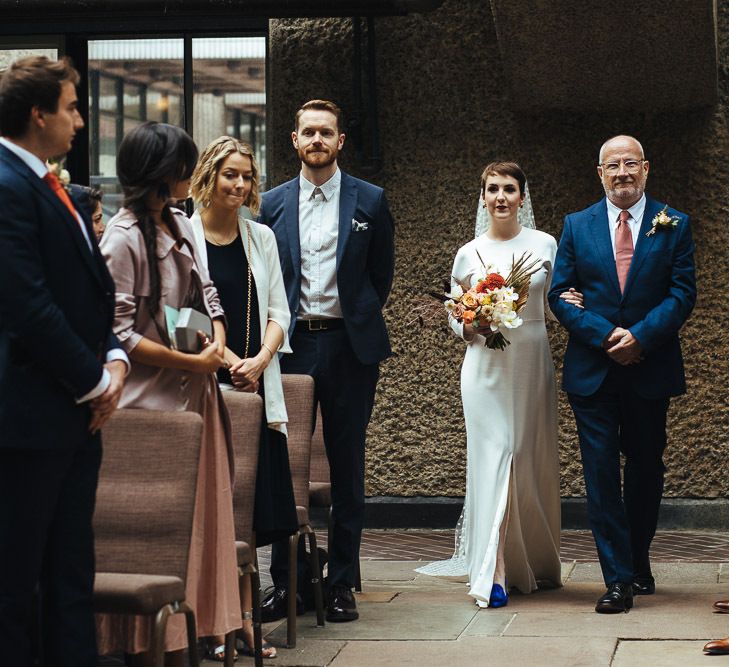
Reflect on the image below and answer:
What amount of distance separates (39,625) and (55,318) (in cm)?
104

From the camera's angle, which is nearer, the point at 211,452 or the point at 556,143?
the point at 211,452

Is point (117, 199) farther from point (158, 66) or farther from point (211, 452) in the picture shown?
point (211, 452)

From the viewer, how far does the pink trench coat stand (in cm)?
425

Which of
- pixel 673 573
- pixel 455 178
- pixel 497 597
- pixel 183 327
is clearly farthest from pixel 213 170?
pixel 455 178

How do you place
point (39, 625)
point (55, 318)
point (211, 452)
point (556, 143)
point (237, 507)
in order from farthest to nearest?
point (556, 143) → point (237, 507) → point (211, 452) → point (39, 625) → point (55, 318)

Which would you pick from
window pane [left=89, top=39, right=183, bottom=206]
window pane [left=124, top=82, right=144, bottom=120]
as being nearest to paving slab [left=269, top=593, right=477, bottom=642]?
window pane [left=89, top=39, right=183, bottom=206]

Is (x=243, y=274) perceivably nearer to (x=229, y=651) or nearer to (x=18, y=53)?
(x=229, y=651)

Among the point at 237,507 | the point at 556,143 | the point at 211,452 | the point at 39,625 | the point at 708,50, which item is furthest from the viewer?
the point at 556,143

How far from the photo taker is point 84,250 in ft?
11.8

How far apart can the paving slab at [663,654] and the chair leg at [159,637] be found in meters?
1.86

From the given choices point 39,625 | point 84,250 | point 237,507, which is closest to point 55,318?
point 84,250

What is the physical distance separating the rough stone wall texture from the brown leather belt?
2.46m

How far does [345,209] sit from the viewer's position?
6.19m

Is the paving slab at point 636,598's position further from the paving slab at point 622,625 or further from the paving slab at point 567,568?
the paving slab at point 567,568
